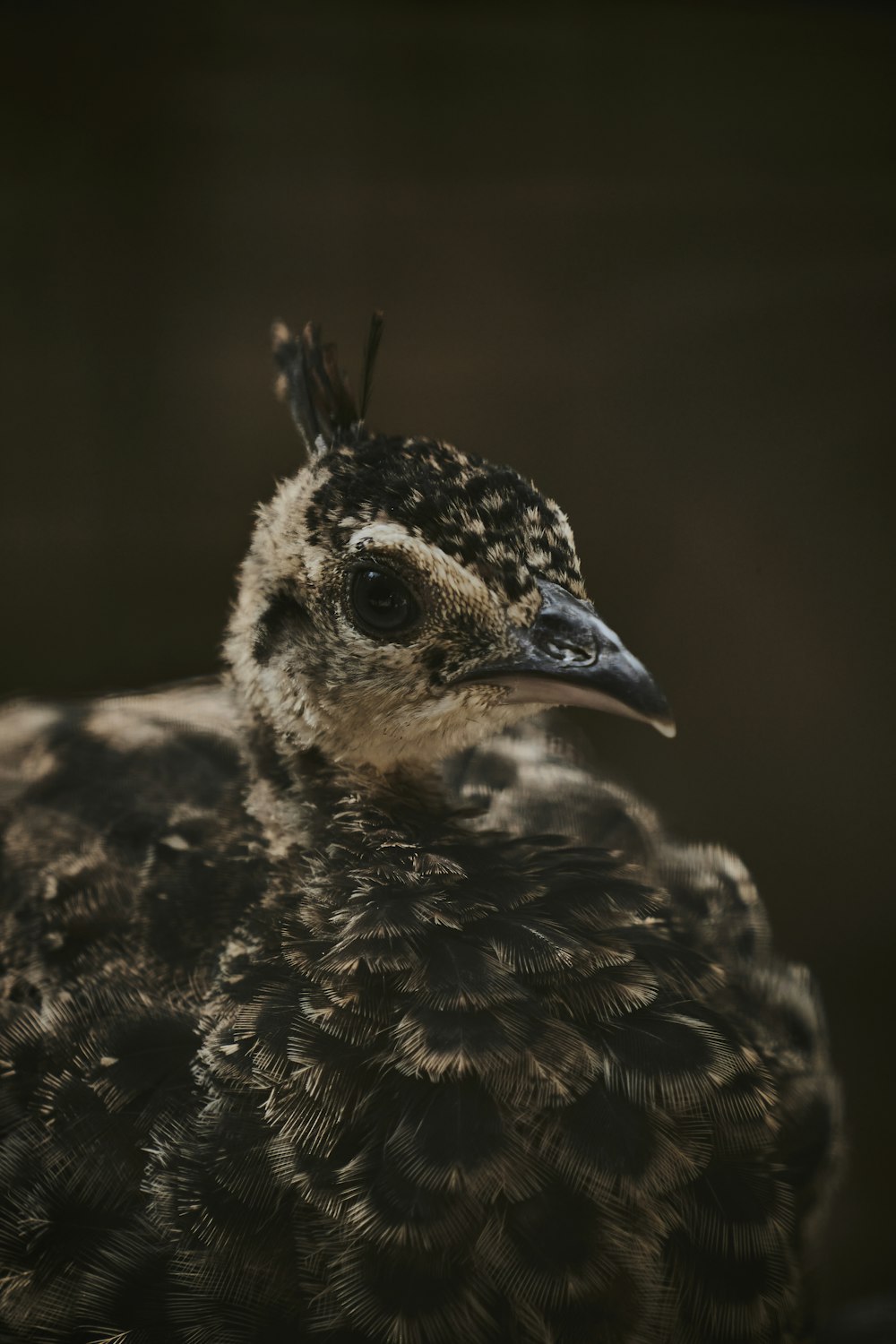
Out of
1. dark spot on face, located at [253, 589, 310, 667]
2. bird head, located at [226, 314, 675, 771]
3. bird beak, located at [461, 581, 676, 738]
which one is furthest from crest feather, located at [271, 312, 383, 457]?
bird beak, located at [461, 581, 676, 738]

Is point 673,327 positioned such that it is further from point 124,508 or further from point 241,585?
point 124,508

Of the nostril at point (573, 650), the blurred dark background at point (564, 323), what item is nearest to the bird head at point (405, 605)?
the nostril at point (573, 650)

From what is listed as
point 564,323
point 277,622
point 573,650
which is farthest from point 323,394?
point 564,323

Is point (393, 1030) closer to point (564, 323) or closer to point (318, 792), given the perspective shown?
point (318, 792)

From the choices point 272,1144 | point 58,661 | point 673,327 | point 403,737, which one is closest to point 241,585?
point 403,737

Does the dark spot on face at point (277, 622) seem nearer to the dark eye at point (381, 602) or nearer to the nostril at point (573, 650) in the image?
the dark eye at point (381, 602)

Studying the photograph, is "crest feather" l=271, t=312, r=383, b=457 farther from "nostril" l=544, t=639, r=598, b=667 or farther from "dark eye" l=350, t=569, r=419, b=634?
"nostril" l=544, t=639, r=598, b=667
